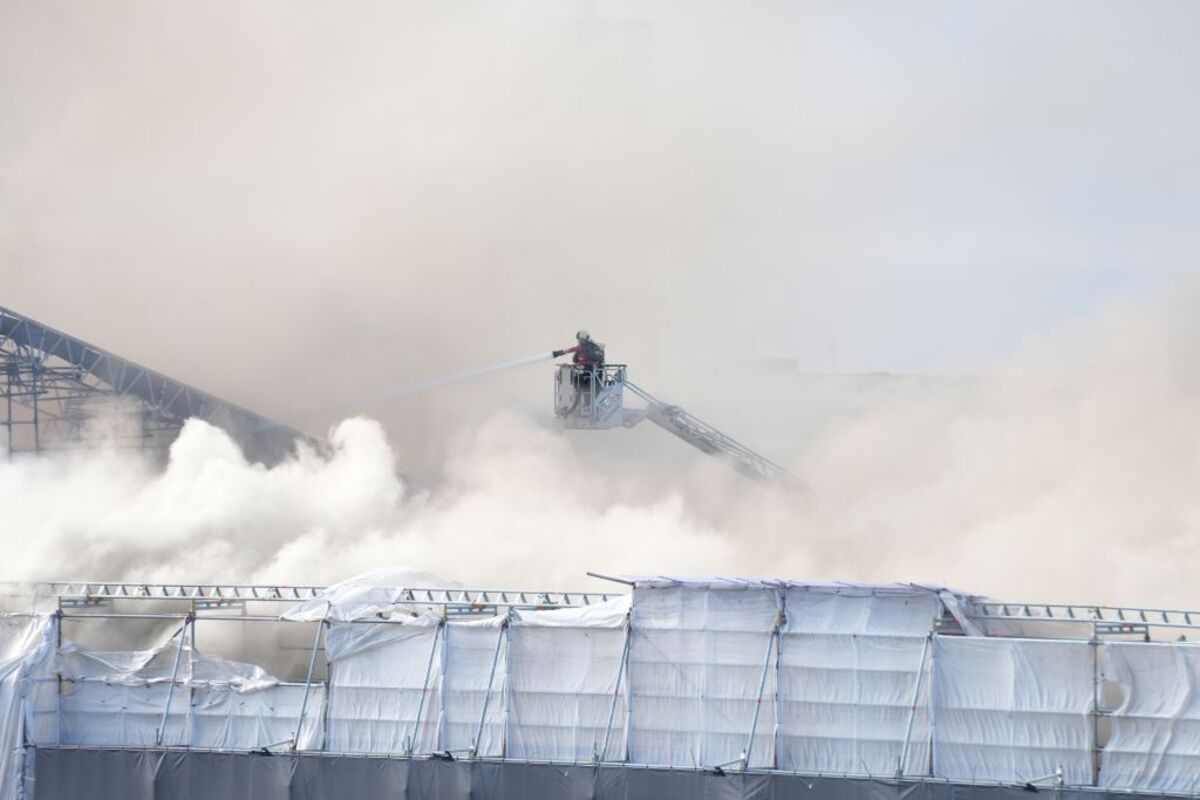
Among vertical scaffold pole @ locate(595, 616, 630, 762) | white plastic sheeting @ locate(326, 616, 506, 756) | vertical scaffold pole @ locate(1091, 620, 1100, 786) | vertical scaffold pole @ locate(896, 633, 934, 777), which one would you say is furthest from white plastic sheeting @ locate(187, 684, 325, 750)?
vertical scaffold pole @ locate(1091, 620, 1100, 786)

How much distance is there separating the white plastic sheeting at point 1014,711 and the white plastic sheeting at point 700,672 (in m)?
2.61

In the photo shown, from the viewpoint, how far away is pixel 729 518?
50.9m

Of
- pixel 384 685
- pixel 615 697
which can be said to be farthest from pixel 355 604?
pixel 615 697

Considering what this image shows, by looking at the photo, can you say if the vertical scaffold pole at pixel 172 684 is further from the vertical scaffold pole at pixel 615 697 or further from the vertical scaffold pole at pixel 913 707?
the vertical scaffold pole at pixel 913 707

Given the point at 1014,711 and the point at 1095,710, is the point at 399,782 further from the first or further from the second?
the point at 1095,710

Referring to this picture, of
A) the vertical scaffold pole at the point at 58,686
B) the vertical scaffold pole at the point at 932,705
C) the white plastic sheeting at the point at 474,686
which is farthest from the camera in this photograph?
the vertical scaffold pole at the point at 58,686

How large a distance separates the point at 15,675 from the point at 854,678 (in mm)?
12815

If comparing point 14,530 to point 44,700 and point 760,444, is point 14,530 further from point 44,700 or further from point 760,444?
point 760,444

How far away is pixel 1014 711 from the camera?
80.1 feet

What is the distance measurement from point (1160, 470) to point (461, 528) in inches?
743

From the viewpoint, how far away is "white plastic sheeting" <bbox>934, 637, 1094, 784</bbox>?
24.3 metres

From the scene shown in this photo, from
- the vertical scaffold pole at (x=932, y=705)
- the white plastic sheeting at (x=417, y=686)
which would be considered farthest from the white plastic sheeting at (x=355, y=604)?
the vertical scaffold pole at (x=932, y=705)

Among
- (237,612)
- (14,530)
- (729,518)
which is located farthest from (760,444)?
(237,612)

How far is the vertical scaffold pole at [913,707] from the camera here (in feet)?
80.1
